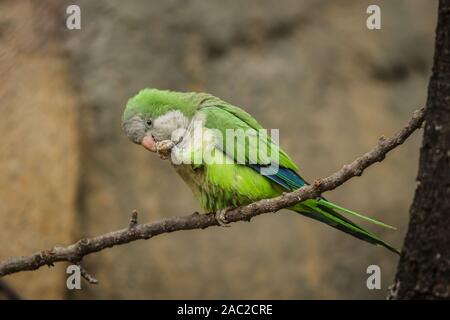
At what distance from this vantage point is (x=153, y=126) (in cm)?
412

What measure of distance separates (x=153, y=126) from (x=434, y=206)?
1763 mm

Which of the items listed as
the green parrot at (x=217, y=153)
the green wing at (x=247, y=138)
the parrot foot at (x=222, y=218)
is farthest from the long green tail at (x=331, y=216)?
the parrot foot at (x=222, y=218)

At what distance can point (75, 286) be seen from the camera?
238 inches

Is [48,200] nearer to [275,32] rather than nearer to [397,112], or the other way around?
[275,32]

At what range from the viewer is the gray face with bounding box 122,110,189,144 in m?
4.10

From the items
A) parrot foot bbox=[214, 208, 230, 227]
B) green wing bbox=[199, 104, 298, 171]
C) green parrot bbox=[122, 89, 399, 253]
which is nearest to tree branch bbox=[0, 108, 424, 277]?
parrot foot bbox=[214, 208, 230, 227]

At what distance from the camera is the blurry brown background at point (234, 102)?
626 centimetres

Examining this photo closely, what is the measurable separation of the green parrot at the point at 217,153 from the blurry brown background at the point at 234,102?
2226 millimetres

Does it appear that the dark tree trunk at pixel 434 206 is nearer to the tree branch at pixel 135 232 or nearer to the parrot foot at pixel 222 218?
the tree branch at pixel 135 232

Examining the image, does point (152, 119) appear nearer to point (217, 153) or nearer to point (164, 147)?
point (164, 147)

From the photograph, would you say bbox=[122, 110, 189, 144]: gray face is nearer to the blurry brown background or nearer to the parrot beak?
the parrot beak

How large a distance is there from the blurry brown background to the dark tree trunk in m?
3.26
